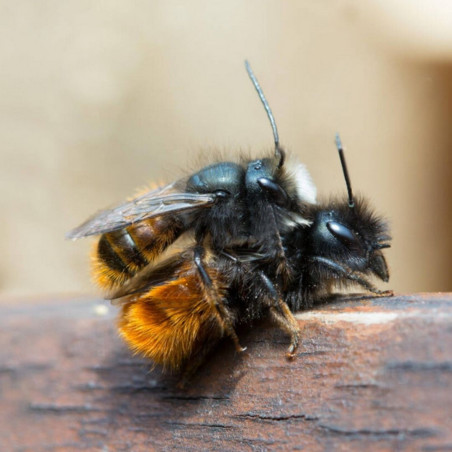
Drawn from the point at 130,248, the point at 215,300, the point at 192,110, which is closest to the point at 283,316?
the point at 215,300

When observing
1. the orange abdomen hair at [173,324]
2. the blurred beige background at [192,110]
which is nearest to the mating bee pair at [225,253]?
the orange abdomen hair at [173,324]

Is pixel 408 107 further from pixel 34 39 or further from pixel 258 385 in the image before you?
pixel 258 385

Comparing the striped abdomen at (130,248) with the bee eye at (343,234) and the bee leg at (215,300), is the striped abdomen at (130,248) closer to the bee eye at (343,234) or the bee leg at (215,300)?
the bee leg at (215,300)

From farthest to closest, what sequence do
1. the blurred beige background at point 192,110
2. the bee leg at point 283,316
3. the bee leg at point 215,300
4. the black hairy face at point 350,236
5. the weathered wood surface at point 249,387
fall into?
the blurred beige background at point 192,110 < the black hairy face at point 350,236 < the bee leg at point 215,300 < the bee leg at point 283,316 < the weathered wood surface at point 249,387

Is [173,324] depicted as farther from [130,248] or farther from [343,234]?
[343,234]

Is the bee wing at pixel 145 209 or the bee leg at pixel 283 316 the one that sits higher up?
the bee wing at pixel 145 209

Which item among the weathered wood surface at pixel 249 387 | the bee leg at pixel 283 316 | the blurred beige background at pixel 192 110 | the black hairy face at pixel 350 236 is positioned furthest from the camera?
the blurred beige background at pixel 192 110

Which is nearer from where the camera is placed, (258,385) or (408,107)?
(258,385)

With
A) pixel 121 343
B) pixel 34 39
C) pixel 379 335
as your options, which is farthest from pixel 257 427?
pixel 34 39
